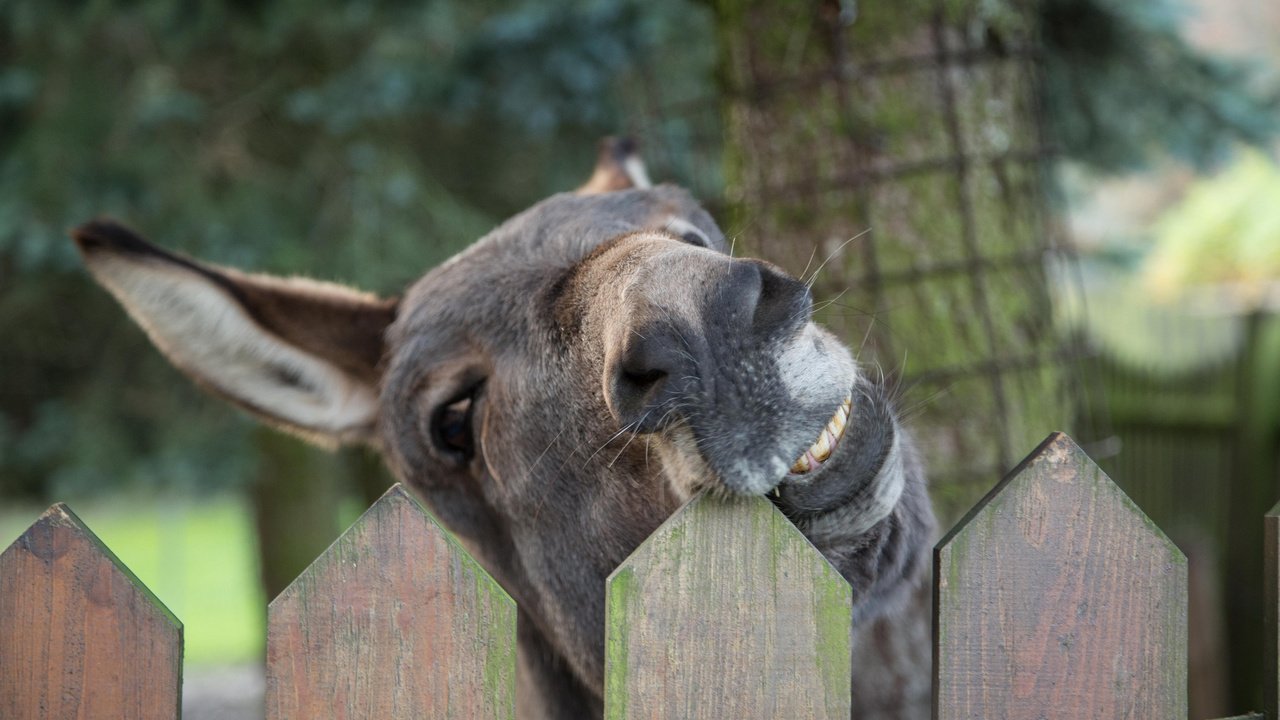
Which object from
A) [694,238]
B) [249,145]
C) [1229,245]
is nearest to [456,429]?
[694,238]

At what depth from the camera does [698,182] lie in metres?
5.38

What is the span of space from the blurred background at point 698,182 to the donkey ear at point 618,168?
45 centimetres

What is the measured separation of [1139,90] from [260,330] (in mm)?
5383

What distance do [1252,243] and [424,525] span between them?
13685 mm

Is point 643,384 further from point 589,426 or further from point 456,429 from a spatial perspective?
point 456,429

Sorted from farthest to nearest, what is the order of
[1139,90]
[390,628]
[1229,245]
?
1. [1229,245]
2. [1139,90]
3. [390,628]

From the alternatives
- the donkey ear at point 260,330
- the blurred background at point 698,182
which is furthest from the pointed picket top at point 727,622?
the blurred background at point 698,182

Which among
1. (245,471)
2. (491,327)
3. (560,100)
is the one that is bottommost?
(491,327)

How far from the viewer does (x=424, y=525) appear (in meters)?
1.62

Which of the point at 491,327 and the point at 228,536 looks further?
the point at 228,536

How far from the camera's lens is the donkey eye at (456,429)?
2.48 meters

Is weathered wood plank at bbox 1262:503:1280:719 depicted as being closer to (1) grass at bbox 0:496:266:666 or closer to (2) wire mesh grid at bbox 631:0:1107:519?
(2) wire mesh grid at bbox 631:0:1107:519

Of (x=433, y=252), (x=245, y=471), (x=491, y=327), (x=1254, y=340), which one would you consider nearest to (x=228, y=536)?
(x=245, y=471)

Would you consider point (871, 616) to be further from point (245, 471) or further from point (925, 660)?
point (245, 471)
